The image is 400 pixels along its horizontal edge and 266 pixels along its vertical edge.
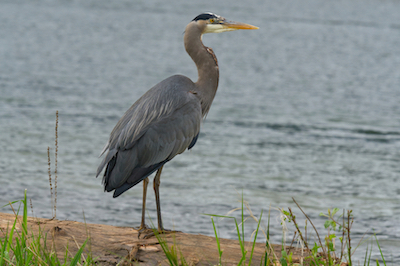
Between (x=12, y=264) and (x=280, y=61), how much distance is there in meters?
19.8

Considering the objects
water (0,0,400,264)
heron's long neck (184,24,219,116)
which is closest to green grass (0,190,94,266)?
heron's long neck (184,24,219,116)

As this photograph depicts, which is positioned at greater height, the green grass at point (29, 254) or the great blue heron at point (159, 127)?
the great blue heron at point (159, 127)

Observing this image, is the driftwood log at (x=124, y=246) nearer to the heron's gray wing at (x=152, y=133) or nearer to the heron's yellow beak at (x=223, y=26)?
the heron's gray wing at (x=152, y=133)

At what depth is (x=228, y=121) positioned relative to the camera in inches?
502

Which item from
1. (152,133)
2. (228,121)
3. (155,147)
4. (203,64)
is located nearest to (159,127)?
(152,133)

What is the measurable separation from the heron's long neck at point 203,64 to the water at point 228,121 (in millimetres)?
2011

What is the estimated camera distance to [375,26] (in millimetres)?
34188

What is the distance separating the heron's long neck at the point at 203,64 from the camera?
219 inches

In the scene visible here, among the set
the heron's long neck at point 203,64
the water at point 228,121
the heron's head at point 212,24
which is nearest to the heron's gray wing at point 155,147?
the heron's long neck at point 203,64

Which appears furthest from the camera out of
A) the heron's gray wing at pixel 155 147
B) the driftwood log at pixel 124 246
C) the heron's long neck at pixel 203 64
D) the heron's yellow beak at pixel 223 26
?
the heron's yellow beak at pixel 223 26

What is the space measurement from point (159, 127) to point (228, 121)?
7.68 m

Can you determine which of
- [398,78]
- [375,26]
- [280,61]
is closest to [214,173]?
[398,78]

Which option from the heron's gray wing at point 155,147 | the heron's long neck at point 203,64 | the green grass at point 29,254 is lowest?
the green grass at point 29,254

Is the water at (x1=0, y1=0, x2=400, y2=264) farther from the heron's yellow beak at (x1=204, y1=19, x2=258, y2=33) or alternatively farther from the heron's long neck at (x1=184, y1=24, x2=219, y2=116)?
the heron's yellow beak at (x1=204, y1=19, x2=258, y2=33)
